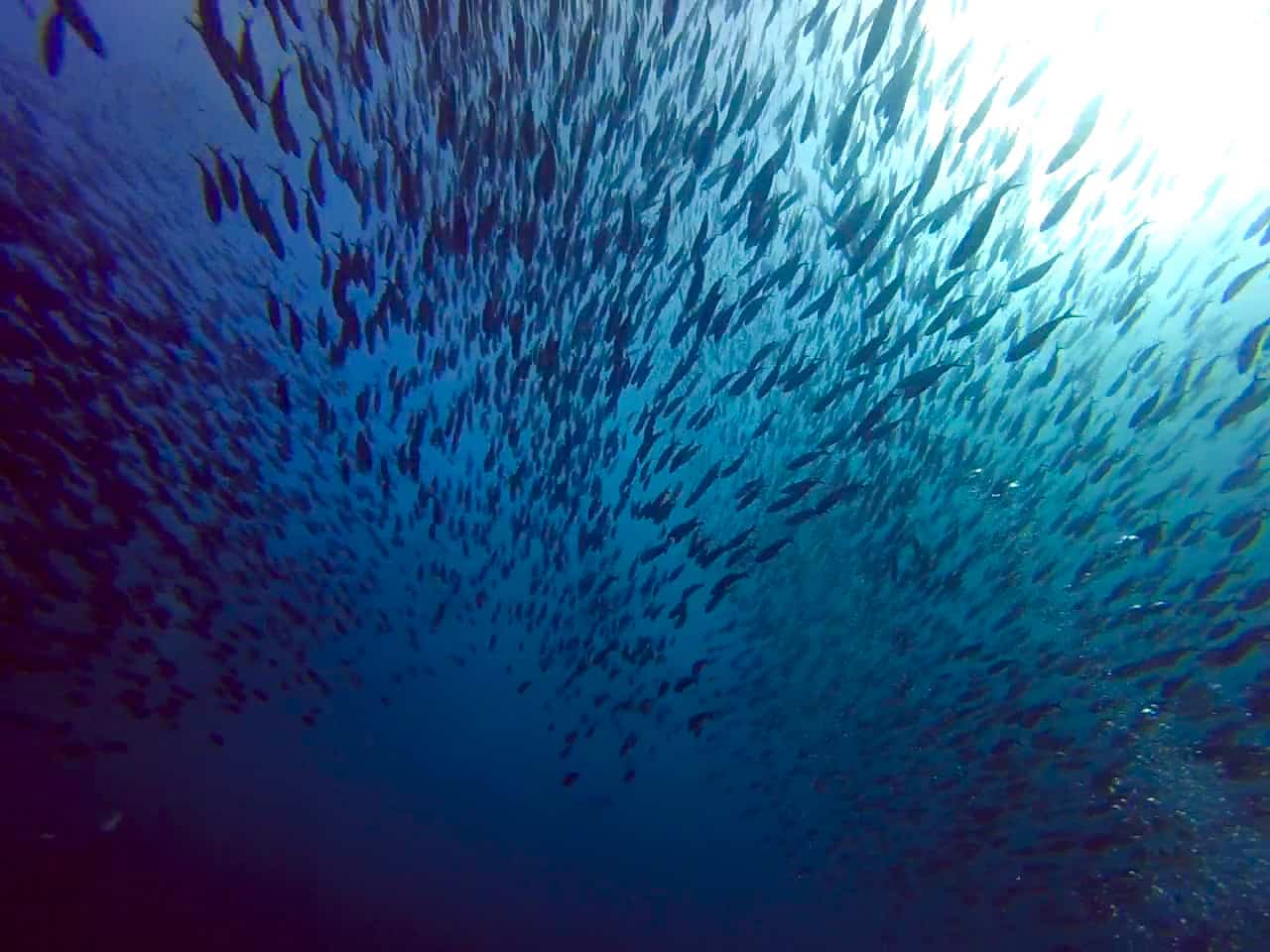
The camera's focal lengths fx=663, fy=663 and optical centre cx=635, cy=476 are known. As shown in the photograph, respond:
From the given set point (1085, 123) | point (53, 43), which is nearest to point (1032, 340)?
point (1085, 123)

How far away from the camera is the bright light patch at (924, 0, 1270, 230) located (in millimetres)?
6680

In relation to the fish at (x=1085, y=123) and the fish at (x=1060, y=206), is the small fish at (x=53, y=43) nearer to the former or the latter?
the fish at (x=1085, y=123)

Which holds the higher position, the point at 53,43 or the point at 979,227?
the point at 53,43

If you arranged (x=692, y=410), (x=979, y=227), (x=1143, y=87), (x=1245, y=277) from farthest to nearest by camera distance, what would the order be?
(x=692, y=410), (x=1143, y=87), (x=1245, y=277), (x=979, y=227)

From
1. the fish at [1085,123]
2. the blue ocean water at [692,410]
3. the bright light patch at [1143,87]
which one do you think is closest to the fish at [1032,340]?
the blue ocean water at [692,410]

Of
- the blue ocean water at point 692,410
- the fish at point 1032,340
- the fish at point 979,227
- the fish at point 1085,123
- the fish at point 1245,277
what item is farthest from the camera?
the blue ocean water at point 692,410

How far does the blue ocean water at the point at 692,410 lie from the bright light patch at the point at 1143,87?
51 mm

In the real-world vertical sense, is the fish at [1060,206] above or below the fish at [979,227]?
above

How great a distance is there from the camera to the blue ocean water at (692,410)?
6.64 metres

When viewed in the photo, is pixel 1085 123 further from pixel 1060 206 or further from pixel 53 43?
pixel 53 43

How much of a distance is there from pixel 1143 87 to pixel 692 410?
8029 millimetres

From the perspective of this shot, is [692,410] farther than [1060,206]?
Yes

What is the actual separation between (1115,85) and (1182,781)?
52.0 feet

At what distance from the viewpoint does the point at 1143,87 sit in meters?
7.62
